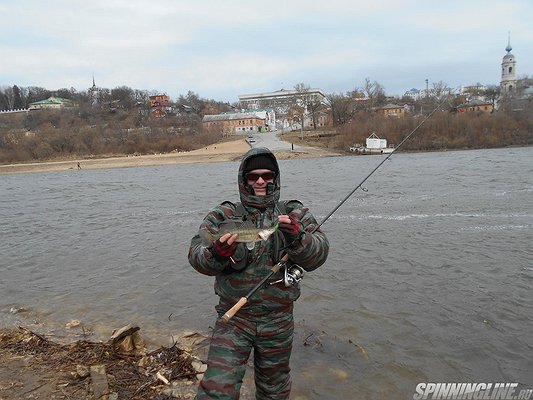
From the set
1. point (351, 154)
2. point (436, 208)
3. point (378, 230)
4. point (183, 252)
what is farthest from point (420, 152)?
point (183, 252)

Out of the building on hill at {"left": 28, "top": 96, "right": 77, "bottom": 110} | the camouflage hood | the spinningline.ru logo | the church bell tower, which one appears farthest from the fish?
the building on hill at {"left": 28, "top": 96, "right": 77, "bottom": 110}

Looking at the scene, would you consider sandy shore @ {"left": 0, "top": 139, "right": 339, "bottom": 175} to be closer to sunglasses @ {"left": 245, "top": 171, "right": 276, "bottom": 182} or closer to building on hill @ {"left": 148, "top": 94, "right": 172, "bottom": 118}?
sunglasses @ {"left": 245, "top": 171, "right": 276, "bottom": 182}

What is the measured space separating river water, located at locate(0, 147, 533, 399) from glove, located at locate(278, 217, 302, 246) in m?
2.93

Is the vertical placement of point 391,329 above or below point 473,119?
below

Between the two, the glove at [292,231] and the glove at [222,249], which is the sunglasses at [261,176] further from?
the glove at [222,249]

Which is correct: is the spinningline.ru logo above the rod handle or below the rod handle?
below

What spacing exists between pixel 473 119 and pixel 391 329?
66.2 metres

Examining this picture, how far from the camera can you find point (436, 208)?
59.4 feet

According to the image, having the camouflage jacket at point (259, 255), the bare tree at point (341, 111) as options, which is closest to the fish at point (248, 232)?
the camouflage jacket at point (259, 255)

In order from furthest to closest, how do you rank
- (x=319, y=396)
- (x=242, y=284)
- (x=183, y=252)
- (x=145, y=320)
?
(x=183, y=252) < (x=145, y=320) < (x=319, y=396) < (x=242, y=284)

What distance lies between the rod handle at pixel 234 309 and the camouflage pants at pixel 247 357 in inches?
8.6

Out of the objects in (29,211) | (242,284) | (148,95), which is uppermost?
(148,95)

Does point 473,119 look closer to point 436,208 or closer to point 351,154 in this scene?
point 351,154

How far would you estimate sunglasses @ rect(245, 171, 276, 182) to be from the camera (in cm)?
357
